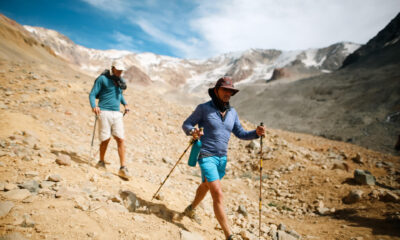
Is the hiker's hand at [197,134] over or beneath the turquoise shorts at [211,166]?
over

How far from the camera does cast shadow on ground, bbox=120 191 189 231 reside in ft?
11.1

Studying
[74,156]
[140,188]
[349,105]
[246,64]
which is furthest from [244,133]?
[246,64]

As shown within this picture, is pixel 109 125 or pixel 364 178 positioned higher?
pixel 109 125

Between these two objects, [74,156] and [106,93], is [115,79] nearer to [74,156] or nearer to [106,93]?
[106,93]

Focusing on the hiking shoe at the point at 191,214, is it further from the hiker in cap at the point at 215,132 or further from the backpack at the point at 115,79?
the backpack at the point at 115,79

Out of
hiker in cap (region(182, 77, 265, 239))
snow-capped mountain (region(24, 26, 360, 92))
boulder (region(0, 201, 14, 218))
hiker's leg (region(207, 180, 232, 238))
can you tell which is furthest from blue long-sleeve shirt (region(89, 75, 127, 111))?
snow-capped mountain (region(24, 26, 360, 92))

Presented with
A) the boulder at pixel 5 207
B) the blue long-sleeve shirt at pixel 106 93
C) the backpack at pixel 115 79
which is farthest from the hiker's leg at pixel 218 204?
the backpack at pixel 115 79

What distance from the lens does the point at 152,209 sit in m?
3.56

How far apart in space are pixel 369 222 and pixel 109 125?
20.1 feet

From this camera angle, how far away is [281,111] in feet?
160

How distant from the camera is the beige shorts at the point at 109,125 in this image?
4434 millimetres

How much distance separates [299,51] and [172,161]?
640 ft

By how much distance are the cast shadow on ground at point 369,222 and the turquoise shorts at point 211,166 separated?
347cm

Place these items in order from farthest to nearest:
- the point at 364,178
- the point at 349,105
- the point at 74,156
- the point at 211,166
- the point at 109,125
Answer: the point at 349,105 → the point at 364,178 → the point at 74,156 → the point at 109,125 → the point at 211,166
